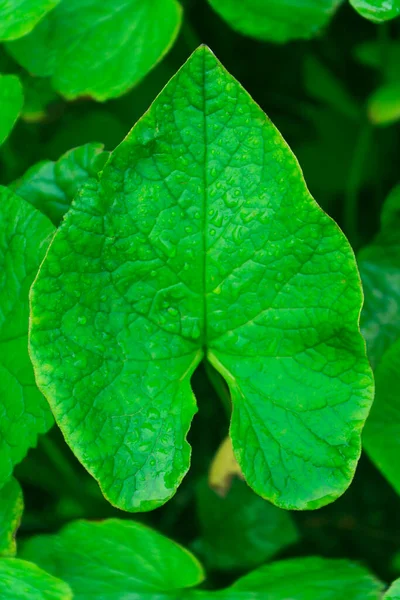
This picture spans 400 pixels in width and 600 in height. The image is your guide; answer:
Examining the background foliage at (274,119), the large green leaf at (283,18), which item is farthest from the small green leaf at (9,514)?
the large green leaf at (283,18)

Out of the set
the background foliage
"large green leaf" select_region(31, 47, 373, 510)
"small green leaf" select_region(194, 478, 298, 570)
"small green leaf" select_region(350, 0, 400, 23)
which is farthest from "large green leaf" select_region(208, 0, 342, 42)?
"small green leaf" select_region(194, 478, 298, 570)

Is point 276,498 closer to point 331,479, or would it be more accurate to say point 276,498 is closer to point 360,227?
point 331,479

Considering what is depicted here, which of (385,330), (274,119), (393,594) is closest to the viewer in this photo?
(393,594)

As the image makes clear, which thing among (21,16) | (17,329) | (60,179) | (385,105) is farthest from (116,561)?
(385,105)

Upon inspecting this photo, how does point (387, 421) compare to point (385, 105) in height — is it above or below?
below

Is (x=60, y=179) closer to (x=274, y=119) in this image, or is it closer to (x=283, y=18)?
(x=283, y=18)

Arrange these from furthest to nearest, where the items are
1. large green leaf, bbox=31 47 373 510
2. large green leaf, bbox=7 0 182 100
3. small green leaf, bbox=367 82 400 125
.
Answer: small green leaf, bbox=367 82 400 125 < large green leaf, bbox=7 0 182 100 < large green leaf, bbox=31 47 373 510

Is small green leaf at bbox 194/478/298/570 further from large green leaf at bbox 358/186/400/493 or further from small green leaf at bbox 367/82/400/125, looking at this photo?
small green leaf at bbox 367/82/400/125
